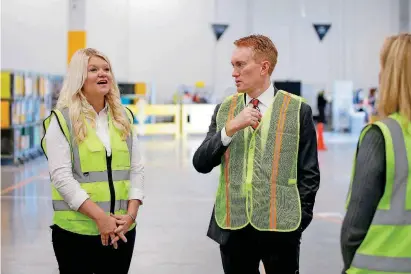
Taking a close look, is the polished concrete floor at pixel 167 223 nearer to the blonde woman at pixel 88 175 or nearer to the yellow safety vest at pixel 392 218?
the blonde woman at pixel 88 175

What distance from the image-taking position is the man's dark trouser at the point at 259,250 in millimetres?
3264

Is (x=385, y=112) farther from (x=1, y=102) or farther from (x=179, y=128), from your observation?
(x=179, y=128)

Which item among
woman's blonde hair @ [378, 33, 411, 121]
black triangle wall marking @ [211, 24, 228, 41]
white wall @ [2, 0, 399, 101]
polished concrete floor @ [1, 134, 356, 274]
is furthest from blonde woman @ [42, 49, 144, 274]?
black triangle wall marking @ [211, 24, 228, 41]

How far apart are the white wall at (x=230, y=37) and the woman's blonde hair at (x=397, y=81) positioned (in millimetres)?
27355

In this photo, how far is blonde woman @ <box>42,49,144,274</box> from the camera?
3.24 metres

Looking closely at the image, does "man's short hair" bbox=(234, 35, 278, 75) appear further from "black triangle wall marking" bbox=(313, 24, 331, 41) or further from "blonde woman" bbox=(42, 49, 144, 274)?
"black triangle wall marking" bbox=(313, 24, 331, 41)

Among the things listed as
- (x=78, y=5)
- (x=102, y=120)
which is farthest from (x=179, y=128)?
(x=102, y=120)

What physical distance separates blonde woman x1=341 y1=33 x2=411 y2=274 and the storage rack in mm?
13732

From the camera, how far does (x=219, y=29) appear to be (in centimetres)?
3184

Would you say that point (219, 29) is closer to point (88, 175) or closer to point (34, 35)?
point (34, 35)

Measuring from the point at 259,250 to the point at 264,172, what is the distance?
333 millimetres

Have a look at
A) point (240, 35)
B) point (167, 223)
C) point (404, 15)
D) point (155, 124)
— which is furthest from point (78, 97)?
point (404, 15)

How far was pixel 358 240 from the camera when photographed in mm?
2322

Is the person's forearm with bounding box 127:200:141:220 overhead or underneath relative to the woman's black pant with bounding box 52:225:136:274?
overhead
